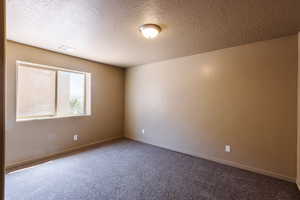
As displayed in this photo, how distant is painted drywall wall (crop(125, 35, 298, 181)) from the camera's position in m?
→ 2.37

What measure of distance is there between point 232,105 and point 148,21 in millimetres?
2254

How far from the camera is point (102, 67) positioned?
14.0 ft

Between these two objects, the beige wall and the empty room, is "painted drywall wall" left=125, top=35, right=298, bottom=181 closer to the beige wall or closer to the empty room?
the empty room

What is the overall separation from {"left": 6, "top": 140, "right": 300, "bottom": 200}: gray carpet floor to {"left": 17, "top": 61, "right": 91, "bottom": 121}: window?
1151 mm

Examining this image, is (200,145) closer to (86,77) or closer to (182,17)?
(182,17)

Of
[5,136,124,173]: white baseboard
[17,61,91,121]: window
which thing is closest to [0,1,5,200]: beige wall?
[5,136,124,173]: white baseboard

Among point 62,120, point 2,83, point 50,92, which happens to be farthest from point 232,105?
point 50,92

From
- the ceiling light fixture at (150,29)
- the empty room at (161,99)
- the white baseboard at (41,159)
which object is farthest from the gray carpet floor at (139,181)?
the ceiling light fixture at (150,29)

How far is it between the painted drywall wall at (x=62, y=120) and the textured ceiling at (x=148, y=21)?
372mm

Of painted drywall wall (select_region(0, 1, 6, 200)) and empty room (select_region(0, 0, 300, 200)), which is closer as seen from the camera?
painted drywall wall (select_region(0, 1, 6, 200))

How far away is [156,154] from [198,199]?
160 centimetres

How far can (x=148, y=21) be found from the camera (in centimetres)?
199

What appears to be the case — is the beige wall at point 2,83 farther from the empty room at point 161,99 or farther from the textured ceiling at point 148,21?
the textured ceiling at point 148,21

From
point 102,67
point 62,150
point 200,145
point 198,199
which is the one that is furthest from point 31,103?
point 200,145
